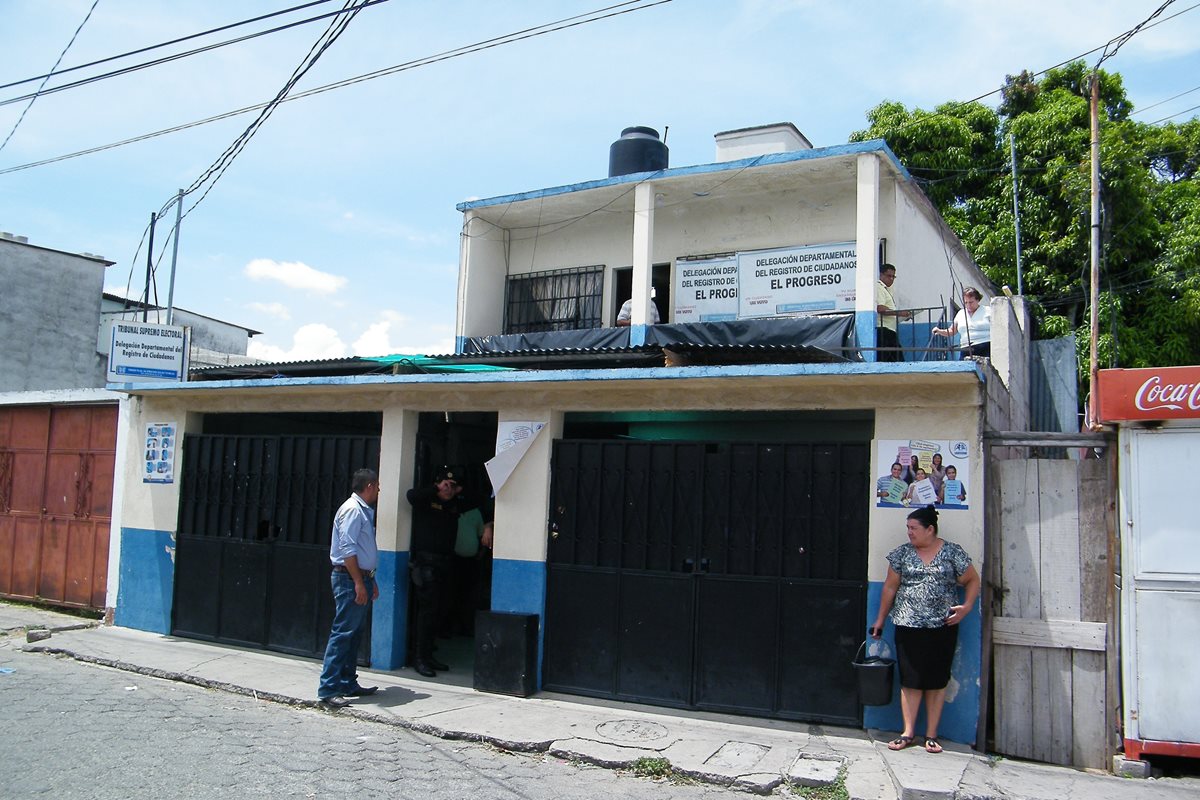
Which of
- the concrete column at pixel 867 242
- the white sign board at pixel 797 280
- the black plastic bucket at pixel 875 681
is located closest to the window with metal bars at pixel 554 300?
the white sign board at pixel 797 280

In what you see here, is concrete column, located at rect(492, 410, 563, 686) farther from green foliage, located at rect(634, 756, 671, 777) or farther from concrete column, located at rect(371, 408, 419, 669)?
green foliage, located at rect(634, 756, 671, 777)

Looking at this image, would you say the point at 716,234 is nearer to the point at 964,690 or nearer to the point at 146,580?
the point at 964,690

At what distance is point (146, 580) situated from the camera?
1072 cm

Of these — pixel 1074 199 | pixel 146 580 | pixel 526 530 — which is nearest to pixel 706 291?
pixel 526 530

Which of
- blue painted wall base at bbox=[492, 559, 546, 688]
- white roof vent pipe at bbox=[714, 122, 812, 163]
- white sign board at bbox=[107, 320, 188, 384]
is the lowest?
blue painted wall base at bbox=[492, 559, 546, 688]

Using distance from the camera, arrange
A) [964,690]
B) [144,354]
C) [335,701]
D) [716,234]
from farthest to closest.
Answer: [716,234] → [144,354] → [335,701] → [964,690]

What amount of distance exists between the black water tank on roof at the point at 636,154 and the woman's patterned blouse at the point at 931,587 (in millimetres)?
8028

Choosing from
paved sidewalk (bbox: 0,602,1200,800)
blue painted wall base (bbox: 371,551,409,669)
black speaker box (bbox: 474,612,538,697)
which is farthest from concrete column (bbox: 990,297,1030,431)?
blue painted wall base (bbox: 371,551,409,669)

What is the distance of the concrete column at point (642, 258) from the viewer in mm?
11461

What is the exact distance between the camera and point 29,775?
215 inches

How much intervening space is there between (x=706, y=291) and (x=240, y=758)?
26.5ft

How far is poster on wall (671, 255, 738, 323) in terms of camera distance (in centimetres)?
1177

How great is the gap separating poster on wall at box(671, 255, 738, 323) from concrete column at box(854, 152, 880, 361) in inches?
73.2

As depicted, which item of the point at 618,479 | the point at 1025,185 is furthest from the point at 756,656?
the point at 1025,185
